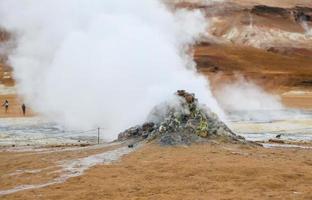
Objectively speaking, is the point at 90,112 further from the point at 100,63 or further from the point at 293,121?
the point at 293,121

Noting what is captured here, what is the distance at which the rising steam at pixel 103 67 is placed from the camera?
32.2 meters

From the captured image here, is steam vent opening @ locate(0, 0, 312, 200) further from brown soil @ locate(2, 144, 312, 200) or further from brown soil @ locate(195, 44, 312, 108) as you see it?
brown soil @ locate(195, 44, 312, 108)

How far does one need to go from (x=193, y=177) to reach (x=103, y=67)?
2032 cm

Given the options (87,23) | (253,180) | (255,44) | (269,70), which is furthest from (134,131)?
(255,44)

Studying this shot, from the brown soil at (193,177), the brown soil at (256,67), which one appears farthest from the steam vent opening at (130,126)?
the brown soil at (256,67)

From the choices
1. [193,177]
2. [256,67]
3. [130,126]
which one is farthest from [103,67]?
[256,67]

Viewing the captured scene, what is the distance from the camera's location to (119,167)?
19.1 meters

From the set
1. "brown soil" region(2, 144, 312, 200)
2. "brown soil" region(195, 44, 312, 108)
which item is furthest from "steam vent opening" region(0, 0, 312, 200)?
"brown soil" region(195, 44, 312, 108)

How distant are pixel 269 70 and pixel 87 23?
57092mm

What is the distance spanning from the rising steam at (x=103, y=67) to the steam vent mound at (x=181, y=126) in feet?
6.15

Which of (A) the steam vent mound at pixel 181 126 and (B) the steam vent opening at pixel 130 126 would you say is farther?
(A) the steam vent mound at pixel 181 126

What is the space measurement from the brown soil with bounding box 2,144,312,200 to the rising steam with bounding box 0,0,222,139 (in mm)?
7225

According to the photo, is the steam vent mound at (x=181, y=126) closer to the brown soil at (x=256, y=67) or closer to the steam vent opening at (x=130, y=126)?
the steam vent opening at (x=130, y=126)

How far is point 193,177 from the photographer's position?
17.3 meters
